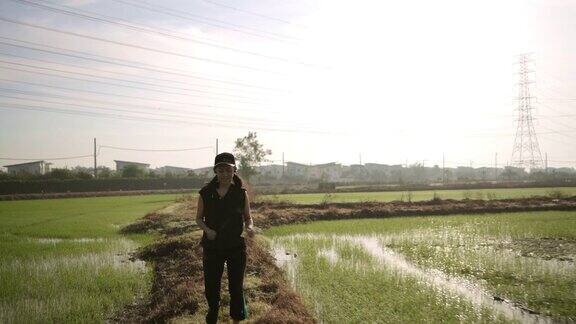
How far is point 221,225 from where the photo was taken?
205 inches

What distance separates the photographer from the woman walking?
17.0ft

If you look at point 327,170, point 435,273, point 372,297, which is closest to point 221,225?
point 372,297

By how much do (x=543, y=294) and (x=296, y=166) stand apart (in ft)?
349

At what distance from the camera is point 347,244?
15023 millimetres

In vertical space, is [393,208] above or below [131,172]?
below

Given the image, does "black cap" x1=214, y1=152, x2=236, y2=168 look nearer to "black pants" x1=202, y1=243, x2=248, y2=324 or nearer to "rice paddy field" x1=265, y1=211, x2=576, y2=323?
"black pants" x1=202, y1=243, x2=248, y2=324

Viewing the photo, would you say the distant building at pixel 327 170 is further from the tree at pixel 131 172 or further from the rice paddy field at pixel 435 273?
the rice paddy field at pixel 435 273

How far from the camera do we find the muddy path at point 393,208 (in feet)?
84.7

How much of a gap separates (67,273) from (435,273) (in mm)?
8769

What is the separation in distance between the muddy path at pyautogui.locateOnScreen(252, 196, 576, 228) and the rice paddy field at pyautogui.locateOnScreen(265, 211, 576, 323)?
6765 millimetres

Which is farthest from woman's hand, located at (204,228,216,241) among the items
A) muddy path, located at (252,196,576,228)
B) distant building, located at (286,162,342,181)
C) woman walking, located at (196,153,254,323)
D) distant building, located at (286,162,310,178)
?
distant building, located at (286,162,310,178)

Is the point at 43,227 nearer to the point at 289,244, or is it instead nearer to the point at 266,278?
the point at 289,244

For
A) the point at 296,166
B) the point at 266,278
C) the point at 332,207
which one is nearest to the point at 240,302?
the point at 266,278

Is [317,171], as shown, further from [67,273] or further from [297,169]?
[67,273]
